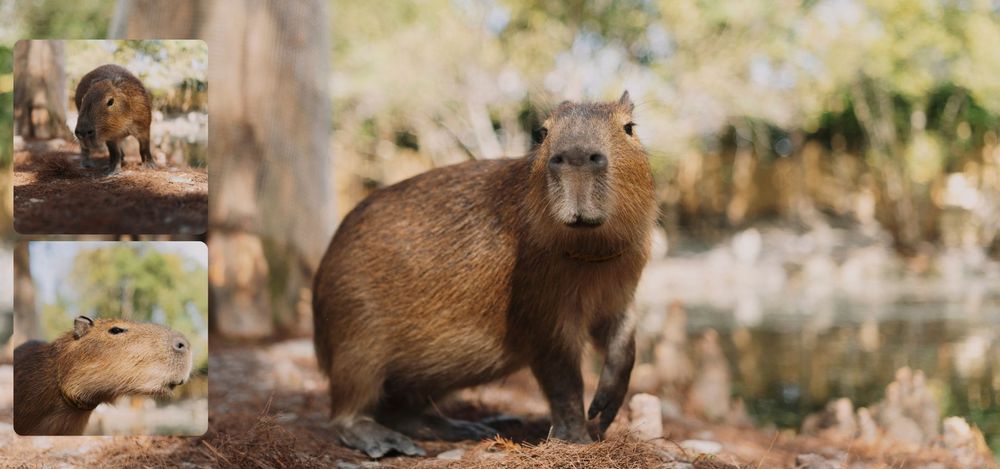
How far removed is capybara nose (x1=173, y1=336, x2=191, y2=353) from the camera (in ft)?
9.02

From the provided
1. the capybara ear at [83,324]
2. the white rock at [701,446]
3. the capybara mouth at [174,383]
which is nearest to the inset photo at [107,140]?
the capybara ear at [83,324]

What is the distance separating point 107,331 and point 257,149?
14.3ft

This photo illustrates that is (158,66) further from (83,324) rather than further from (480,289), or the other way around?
(480,289)

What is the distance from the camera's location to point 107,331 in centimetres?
279

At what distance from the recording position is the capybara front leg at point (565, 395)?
11.3ft

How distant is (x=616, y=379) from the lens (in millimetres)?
3494

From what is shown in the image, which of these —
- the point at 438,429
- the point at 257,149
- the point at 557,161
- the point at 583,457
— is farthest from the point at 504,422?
the point at 257,149

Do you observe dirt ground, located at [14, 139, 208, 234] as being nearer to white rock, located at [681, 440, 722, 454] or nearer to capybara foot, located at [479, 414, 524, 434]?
capybara foot, located at [479, 414, 524, 434]

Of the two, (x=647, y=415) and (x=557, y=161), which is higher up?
(x=557, y=161)

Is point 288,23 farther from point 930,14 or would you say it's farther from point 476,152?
point 930,14

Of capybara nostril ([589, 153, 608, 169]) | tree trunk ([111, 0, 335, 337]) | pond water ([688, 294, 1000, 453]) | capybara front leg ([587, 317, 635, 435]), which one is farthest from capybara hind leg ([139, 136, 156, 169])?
pond water ([688, 294, 1000, 453])

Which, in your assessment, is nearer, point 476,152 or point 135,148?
point 135,148

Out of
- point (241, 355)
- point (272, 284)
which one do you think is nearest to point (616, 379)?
point (241, 355)

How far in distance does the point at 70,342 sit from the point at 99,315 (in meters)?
0.13
